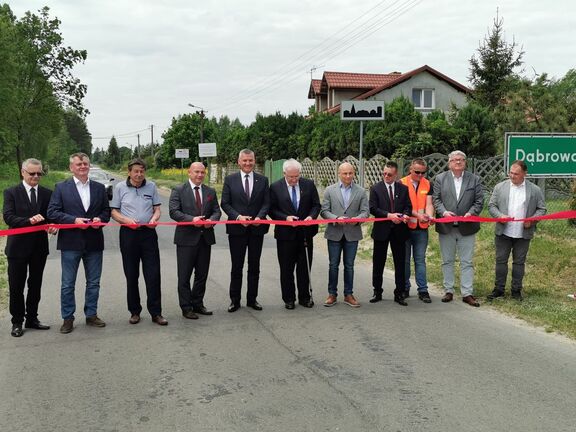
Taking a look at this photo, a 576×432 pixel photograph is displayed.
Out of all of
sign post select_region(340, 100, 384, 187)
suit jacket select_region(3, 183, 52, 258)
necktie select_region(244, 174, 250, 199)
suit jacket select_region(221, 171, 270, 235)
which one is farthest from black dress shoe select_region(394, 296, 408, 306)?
sign post select_region(340, 100, 384, 187)

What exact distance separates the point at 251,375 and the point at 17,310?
3003 millimetres

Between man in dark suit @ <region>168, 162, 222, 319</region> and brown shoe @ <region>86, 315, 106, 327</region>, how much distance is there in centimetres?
94

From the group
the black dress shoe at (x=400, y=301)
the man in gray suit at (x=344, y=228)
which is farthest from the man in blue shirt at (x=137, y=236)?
the black dress shoe at (x=400, y=301)

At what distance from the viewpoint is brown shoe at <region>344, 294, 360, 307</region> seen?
7124 millimetres

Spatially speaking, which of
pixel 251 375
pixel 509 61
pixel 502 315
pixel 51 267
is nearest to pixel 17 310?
pixel 251 375

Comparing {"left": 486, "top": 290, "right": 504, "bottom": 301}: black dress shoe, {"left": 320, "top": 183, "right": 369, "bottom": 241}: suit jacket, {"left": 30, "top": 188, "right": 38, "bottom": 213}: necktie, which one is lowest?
{"left": 486, "top": 290, "right": 504, "bottom": 301}: black dress shoe

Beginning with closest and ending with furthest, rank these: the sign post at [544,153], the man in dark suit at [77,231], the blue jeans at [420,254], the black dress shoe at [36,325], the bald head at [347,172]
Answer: the man in dark suit at [77,231] → the black dress shoe at [36,325] → the bald head at [347,172] → the blue jeans at [420,254] → the sign post at [544,153]

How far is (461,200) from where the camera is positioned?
24.2 feet

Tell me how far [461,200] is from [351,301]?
2031 mm

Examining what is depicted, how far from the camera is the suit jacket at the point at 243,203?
6961 millimetres

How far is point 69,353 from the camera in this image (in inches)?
210

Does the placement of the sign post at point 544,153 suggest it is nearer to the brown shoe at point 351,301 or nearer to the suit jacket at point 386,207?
the suit jacket at point 386,207

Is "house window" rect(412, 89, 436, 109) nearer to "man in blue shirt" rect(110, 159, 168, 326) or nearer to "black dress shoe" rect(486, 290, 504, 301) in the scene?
"black dress shoe" rect(486, 290, 504, 301)

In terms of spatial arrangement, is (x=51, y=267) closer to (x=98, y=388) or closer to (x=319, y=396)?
(x=98, y=388)
